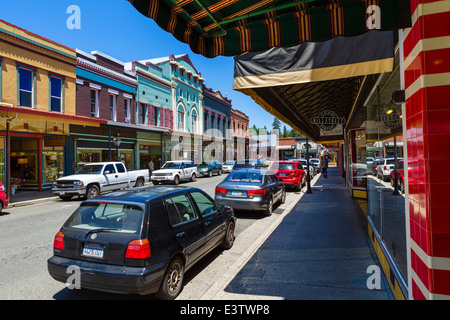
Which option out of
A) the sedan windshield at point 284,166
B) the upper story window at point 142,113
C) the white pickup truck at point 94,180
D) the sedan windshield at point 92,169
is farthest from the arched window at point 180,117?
the sedan windshield at point 284,166

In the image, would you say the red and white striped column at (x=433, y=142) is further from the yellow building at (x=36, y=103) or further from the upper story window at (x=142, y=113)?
the upper story window at (x=142, y=113)

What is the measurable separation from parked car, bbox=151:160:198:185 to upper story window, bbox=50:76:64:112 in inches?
311

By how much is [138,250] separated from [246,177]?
21.3 ft

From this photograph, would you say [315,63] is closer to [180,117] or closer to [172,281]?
[172,281]

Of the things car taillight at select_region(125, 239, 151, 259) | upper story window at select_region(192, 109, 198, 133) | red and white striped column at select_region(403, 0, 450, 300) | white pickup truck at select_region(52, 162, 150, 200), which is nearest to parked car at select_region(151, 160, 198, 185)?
white pickup truck at select_region(52, 162, 150, 200)

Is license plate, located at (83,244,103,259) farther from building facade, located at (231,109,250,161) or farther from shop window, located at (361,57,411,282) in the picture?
building facade, located at (231,109,250,161)

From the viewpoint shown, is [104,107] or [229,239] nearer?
[229,239]

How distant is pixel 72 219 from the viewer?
13.6 feet

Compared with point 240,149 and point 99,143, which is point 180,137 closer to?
point 99,143

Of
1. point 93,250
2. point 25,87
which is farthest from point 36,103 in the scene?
point 93,250

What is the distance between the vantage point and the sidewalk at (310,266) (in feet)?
13.0

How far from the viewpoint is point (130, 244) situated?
11.8 feet

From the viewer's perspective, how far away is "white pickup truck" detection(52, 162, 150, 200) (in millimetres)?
13266

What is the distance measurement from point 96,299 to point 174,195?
1887 millimetres
